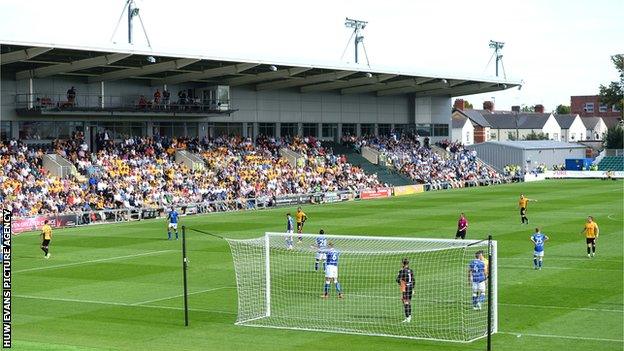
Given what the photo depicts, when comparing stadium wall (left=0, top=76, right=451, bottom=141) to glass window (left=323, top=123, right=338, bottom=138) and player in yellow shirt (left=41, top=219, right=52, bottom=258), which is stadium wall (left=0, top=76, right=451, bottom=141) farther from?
player in yellow shirt (left=41, top=219, right=52, bottom=258)

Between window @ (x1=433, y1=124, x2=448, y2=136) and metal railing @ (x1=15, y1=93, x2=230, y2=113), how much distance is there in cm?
3169

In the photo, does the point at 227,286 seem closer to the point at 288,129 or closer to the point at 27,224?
the point at 27,224

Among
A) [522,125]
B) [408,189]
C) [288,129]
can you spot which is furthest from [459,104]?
[408,189]

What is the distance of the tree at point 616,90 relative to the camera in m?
132


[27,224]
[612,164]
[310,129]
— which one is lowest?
[27,224]

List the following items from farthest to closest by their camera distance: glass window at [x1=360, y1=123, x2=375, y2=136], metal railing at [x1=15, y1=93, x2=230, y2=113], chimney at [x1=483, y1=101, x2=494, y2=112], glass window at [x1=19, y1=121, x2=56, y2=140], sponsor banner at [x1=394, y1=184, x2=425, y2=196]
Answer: chimney at [x1=483, y1=101, x2=494, y2=112] → glass window at [x1=360, y1=123, x2=375, y2=136] → sponsor banner at [x1=394, y1=184, x2=425, y2=196] → glass window at [x1=19, y1=121, x2=56, y2=140] → metal railing at [x1=15, y1=93, x2=230, y2=113]

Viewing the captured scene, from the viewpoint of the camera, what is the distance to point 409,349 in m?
20.9

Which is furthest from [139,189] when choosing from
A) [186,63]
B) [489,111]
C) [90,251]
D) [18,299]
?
[489,111]

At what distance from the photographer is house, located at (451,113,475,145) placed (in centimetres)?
15775

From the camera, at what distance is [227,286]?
97.8 ft

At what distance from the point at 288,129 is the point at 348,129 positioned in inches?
320

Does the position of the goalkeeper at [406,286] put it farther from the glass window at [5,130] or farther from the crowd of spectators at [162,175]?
the glass window at [5,130]

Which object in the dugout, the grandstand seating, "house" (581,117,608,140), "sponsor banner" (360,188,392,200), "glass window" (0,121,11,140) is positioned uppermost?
"house" (581,117,608,140)

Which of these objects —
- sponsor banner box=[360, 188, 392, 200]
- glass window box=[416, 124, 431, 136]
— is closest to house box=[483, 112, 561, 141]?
glass window box=[416, 124, 431, 136]
